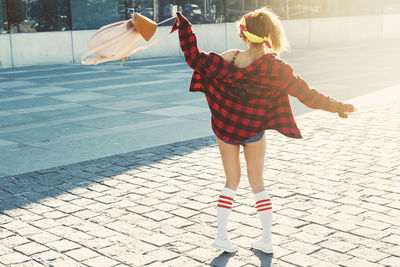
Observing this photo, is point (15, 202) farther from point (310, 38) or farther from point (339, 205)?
point (310, 38)

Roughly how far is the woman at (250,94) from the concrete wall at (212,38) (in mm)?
9448

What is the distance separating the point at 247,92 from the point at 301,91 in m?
0.38

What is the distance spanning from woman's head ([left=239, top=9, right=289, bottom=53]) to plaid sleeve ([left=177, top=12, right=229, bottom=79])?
252 millimetres

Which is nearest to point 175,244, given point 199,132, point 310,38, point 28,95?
point 199,132

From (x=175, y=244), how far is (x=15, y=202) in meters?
1.87

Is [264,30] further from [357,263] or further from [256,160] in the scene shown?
[357,263]

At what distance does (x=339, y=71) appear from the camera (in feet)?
51.3

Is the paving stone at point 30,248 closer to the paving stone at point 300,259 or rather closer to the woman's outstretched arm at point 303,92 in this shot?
the paving stone at point 300,259

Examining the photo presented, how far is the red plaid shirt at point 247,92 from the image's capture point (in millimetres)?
3746

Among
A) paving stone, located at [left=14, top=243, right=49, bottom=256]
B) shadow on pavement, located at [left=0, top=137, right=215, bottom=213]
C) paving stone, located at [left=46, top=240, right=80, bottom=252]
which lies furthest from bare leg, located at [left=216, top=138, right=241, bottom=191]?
shadow on pavement, located at [left=0, top=137, right=215, bottom=213]

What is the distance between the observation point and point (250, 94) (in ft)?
12.4

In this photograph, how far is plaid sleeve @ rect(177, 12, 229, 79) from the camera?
3.74 metres

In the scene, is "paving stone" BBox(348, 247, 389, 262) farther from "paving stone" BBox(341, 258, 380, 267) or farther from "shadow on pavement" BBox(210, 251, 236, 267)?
"shadow on pavement" BBox(210, 251, 236, 267)

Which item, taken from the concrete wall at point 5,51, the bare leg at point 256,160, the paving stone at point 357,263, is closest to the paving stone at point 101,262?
the bare leg at point 256,160
